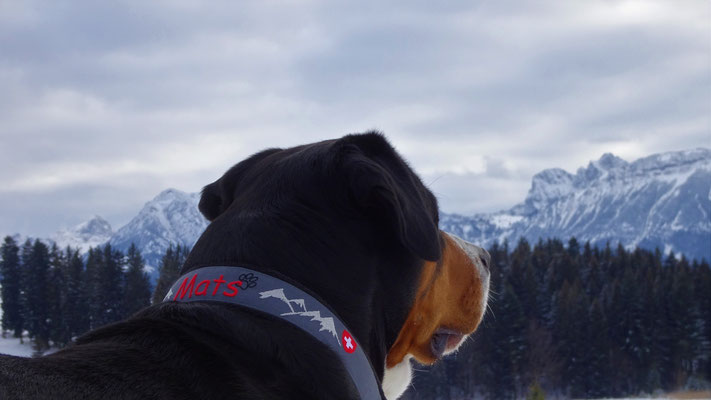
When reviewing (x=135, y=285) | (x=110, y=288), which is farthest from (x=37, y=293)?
(x=135, y=285)

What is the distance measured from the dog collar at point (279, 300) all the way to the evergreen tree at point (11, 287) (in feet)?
314

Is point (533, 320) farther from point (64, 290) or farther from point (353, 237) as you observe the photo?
point (353, 237)

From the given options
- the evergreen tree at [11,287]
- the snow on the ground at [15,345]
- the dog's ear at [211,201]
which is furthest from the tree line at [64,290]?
the dog's ear at [211,201]

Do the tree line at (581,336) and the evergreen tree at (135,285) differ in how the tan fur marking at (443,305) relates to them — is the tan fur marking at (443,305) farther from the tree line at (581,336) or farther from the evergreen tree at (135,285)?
the evergreen tree at (135,285)

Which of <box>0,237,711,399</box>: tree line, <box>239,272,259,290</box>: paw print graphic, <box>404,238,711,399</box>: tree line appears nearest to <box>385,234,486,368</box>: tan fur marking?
<box>239,272,259,290</box>: paw print graphic

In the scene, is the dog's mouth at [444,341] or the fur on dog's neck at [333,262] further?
the dog's mouth at [444,341]

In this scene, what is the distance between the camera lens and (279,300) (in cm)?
287

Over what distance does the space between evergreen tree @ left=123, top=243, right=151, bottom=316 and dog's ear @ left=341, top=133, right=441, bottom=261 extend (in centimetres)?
8685

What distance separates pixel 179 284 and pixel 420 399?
8029cm

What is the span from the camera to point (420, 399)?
80.2 meters

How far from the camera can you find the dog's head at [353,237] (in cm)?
309

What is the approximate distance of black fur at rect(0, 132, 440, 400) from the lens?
2.32m

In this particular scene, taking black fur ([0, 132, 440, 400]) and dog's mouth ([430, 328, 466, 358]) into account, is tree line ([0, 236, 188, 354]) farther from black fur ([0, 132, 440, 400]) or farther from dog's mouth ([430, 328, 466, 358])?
black fur ([0, 132, 440, 400])

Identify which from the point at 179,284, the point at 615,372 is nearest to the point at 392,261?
the point at 179,284
